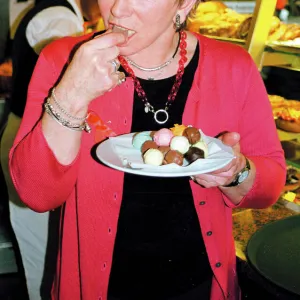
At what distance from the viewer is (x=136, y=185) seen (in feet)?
4.45

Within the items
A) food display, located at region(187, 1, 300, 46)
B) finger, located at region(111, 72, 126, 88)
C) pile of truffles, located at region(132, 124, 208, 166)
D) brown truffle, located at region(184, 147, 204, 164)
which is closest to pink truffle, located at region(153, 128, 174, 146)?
pile of truffles, located at region(132, 124, 208, 166)

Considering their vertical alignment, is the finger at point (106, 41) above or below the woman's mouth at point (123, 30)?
above

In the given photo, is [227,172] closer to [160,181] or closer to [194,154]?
[194,154]

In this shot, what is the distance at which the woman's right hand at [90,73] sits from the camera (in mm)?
1027

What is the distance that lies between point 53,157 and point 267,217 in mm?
1290

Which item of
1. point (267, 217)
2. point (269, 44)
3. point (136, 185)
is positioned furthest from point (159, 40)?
point (267, 217)

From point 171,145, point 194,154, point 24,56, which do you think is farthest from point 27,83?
point 194,154

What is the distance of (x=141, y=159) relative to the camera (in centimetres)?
132

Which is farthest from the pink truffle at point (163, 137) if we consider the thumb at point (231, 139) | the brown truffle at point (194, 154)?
the thumb at point (231, 139)

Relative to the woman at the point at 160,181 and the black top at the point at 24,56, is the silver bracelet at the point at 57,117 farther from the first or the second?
the black top at the point at 24,56

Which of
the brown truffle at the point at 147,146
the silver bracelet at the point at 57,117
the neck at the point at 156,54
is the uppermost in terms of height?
the neck at the point at 156,54

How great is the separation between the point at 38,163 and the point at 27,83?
3.83ft

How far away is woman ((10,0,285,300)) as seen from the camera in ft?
4.33

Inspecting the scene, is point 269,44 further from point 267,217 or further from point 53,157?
point 53,157
